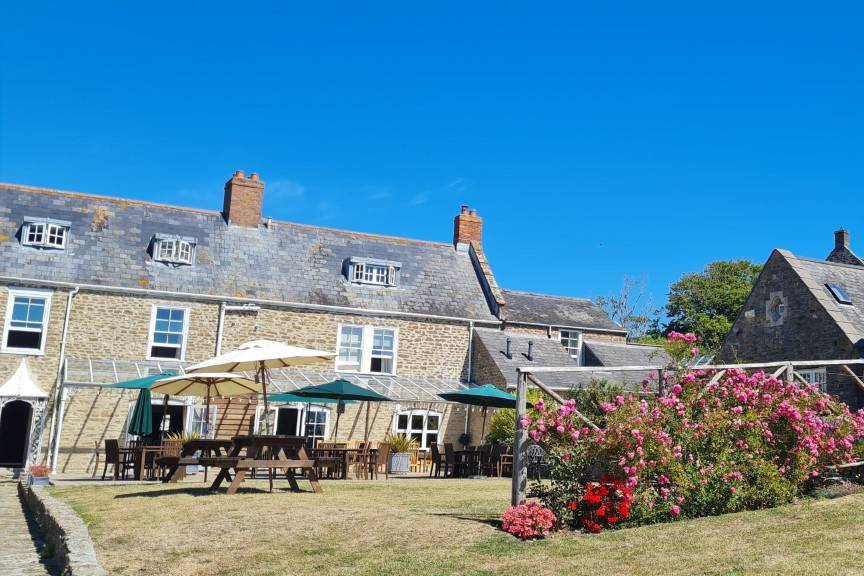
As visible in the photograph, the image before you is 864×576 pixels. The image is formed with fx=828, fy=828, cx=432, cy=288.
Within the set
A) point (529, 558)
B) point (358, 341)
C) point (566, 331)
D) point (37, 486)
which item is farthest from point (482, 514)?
point (566, 331)

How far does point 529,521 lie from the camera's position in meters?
8.62

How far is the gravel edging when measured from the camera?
7.18m

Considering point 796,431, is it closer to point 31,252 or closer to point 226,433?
point 226,433

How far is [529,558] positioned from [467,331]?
69.0ft

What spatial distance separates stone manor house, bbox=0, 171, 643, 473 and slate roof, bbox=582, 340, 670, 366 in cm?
10

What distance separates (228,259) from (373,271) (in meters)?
4.95

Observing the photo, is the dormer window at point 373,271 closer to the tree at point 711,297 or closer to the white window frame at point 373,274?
the white window frame at point 373,274

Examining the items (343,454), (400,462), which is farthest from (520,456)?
(400,462)

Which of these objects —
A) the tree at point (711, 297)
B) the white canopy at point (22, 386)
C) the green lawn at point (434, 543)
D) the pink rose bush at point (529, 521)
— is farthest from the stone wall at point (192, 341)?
the tree at point (711, 297)

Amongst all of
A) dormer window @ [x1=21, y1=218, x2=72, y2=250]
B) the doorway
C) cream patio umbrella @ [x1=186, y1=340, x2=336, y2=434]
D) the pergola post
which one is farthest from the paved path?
the doorway

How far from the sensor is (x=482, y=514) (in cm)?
1032

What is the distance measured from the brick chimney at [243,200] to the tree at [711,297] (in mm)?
30196

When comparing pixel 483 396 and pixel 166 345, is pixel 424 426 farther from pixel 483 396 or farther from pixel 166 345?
pixel 166 345

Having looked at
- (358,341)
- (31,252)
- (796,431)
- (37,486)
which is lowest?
(37,486)
